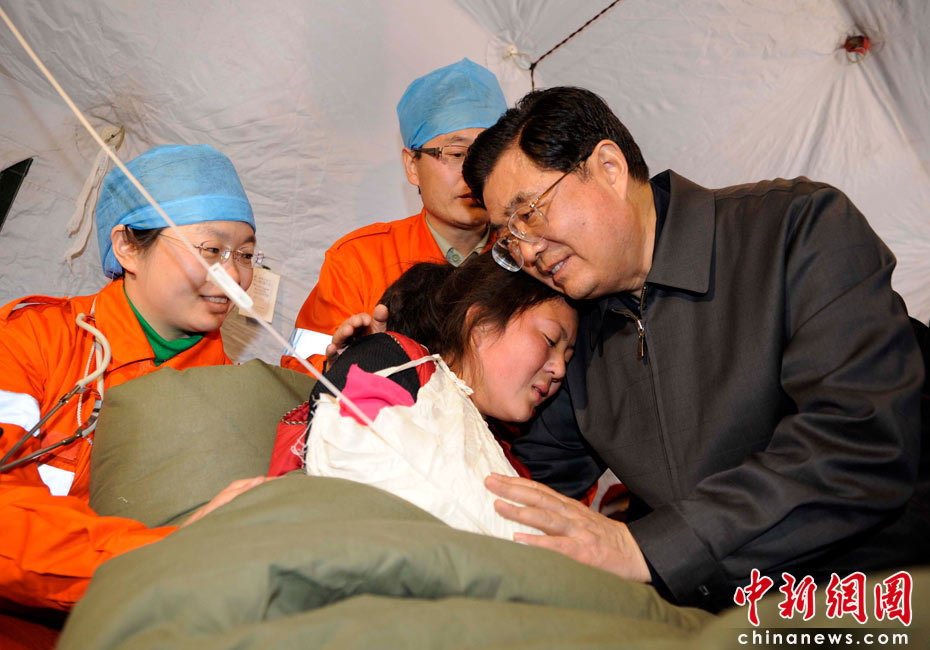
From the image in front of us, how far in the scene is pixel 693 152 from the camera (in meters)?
2.85

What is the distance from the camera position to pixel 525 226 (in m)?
1.46

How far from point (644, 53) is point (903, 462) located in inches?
80.1

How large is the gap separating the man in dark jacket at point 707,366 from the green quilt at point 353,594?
31 cm

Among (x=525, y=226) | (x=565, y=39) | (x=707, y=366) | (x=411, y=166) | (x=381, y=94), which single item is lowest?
(x=707, y=366)

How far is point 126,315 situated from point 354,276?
66cm

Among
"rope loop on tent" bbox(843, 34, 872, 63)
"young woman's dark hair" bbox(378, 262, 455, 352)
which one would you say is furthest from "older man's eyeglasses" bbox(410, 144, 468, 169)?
"rope loop on tent" bbox(843, 34, 872, 63)

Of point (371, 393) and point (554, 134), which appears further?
point (554, 134)

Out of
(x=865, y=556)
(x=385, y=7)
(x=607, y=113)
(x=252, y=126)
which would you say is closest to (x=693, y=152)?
(x=385, y=7)

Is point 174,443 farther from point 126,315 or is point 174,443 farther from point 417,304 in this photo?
point 417,304

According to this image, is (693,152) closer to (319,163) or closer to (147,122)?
(319,163)

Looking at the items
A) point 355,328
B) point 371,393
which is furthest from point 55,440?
point 371,393

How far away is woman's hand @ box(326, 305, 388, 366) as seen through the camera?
1574 mm

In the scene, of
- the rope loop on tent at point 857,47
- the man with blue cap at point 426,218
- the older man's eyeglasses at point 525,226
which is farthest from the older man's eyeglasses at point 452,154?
the rope loop on tent at point 857,47

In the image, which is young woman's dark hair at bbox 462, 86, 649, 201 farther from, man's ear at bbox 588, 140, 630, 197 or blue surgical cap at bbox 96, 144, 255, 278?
blue surgical cap at bbox 96, 144, 255, 278
